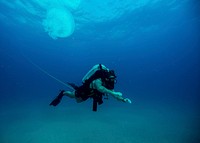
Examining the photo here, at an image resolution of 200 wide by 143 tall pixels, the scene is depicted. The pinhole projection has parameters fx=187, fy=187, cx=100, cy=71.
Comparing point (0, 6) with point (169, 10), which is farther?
point (169, 10)

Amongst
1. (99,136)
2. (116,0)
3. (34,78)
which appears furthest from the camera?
Answer: (34,78)

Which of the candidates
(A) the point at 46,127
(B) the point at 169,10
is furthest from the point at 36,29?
(A) the point at 46,127

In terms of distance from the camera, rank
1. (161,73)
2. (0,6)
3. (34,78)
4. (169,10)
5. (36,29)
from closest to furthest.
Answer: (0,6) < (169,10) < (36,29) < (161,73) < (34,78)

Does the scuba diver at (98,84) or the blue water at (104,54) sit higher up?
the blue water at (104,54)

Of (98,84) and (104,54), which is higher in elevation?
(104,54)

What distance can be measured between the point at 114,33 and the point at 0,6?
2019 centimetres

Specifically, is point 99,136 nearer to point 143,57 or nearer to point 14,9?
point 14,9

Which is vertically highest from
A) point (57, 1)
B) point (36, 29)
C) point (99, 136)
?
point (36, 29)

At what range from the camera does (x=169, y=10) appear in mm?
26938

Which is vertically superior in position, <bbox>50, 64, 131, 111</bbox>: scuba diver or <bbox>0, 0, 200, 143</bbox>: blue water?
<bbox>0, 0, 200, 143</bbox>: blue water

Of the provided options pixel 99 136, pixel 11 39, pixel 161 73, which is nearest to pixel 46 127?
pixel 99 136

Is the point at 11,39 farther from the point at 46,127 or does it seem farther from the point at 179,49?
the point at 179,49

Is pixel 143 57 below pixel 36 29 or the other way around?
the other way around

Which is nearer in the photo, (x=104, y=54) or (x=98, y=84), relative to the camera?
(x=98, y=84)
